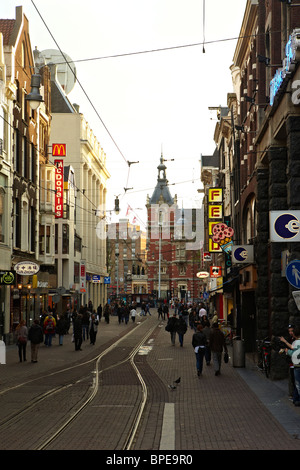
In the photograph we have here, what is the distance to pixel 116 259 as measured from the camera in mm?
164625

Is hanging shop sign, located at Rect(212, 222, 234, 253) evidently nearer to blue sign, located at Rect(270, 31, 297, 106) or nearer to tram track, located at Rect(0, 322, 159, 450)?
tram track, located at Rect(0, 322, 159, 450)

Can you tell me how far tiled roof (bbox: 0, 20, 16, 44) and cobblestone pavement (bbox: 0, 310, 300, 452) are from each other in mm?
20288

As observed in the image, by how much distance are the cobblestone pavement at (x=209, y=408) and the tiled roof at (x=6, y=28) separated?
799 inches

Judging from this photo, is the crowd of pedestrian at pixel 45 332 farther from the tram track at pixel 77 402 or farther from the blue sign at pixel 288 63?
the blue sign at pixel 288 63

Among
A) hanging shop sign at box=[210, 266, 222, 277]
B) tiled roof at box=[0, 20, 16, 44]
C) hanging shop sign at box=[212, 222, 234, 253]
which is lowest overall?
hanging shop sign at box=[210, 266, 222, 277]

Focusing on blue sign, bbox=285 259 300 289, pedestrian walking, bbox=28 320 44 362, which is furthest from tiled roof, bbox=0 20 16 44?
blue sign, bbox=285 259 300 289

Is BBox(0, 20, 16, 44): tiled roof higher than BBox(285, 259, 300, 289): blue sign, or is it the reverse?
BBox(0, 20, 16, 44): tiled roof

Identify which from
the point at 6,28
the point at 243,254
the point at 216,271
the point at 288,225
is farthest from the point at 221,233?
the point at 288,225

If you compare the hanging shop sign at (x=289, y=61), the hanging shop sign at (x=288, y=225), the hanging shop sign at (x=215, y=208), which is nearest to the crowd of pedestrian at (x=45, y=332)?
the hanging shop sign at (x=289, y=61)

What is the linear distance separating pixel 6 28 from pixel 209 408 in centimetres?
3079

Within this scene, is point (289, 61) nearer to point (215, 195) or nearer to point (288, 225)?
point (288, 225)

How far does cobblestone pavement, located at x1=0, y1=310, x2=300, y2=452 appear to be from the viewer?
420 inches

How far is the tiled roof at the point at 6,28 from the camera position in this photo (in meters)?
38.8

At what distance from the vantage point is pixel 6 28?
39.4 meters
